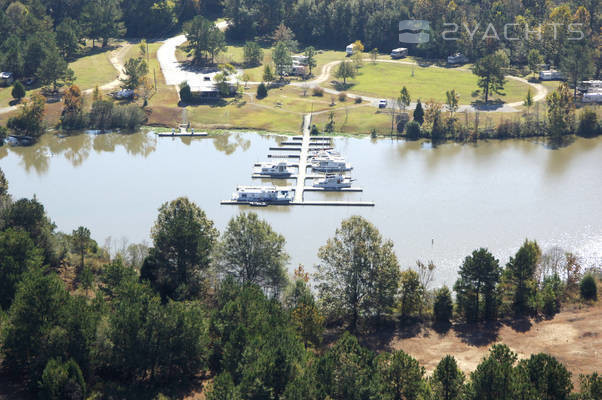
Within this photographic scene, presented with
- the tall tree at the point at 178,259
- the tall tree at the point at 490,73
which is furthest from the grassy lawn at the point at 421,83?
the tall tree at the point at 178,259

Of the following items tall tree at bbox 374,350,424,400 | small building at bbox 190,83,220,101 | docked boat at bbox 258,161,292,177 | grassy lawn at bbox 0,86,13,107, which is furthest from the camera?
small building at bbox 190,83,220,101

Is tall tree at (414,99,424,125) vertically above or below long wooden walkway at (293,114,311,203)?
above

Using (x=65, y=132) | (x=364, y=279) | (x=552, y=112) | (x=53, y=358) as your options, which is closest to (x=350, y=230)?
(x=364, y=279)

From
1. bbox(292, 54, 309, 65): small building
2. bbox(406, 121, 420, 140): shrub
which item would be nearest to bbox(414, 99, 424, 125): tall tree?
bbox(406, 121, 420, 140): shrub

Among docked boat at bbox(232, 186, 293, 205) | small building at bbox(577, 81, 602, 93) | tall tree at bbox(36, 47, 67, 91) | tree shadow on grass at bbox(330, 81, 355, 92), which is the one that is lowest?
docked boat at bbox(232, 186, 293, 205)

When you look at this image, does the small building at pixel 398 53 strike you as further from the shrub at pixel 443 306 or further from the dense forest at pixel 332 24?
the shrub at pixel 443 306

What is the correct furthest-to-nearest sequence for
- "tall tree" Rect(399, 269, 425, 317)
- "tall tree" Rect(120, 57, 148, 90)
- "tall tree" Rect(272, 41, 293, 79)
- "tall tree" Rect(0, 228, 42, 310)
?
"tall tree" Rect(272, 41, 293, 79) → "tall tree" Rect(120, 57, 148, 90) → "tall tree" Rect(399, 269, 425, 317) → "tall tree" Rect(0, 228, 42, 310)

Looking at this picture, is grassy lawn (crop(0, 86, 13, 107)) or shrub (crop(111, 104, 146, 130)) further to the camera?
grassy lawn (crop(0, 86, 13, 107))

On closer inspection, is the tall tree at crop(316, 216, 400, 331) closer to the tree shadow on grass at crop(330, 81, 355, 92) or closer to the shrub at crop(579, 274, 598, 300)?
the shrub at crop(579, 274, 598, 300)
